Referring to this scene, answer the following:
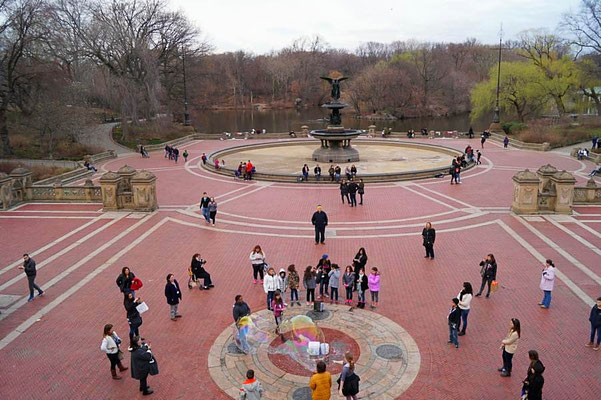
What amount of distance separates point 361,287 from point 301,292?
2092 millimetres

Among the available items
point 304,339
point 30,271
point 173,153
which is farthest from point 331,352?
point 173,153

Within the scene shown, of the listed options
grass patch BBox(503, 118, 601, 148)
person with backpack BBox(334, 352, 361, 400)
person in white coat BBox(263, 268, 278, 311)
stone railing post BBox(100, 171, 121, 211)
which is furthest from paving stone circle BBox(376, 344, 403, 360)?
grass patch BBox(503, 118, 601, 148)

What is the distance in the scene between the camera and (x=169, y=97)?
204ft

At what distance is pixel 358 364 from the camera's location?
10.1 metres

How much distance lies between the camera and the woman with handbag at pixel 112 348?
9.71 m

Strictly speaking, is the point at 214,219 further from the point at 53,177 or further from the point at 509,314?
the point at 53,177

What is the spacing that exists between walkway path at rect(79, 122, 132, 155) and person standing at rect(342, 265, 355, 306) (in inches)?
1515

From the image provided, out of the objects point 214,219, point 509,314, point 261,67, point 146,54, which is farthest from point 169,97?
point 261,67

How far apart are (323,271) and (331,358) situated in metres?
3.25

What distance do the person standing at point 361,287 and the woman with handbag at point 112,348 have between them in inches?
237

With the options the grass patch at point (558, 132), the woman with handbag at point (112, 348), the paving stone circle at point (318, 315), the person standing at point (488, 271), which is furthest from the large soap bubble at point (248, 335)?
the grass patch at point (558, 132)

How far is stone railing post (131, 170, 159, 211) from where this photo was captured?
22.7 m

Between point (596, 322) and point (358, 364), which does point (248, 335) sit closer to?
point (358, 364)

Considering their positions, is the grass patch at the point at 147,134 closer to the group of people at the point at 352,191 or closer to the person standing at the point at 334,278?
the group of people at the point at 352,191
